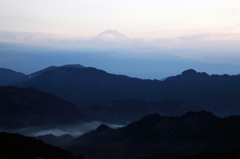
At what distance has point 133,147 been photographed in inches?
5886

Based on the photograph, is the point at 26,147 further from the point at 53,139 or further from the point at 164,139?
the point at 53,139

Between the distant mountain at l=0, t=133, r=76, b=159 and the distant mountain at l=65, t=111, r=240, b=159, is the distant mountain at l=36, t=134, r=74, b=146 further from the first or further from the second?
the distant mountain at l=0, t=133, r=76, b=159

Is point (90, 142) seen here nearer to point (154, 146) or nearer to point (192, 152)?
point (154, 146)

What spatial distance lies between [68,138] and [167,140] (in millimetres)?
67122

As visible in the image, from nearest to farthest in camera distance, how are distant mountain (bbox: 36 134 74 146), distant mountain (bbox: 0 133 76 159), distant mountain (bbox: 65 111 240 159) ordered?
distant mountain (bbox: 0 133 76 159) → distant mountain (bbox: 65 111 240 159) → distant mountain (bbox: 36 134 74 146)

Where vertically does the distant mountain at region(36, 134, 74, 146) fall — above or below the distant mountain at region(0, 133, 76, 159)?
below

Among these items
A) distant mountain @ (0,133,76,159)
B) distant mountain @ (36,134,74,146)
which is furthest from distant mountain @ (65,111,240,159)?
distant mountain @ (0,133,76,159)

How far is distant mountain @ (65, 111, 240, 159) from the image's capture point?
433ft

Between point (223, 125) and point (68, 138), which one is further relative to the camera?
point (68, 138)

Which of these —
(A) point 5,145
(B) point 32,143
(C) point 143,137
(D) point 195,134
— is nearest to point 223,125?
(D) point 195,134

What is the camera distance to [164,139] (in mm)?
150000

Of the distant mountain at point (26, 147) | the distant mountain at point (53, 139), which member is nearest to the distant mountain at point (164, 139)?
the distant mountain at point (53, 139)

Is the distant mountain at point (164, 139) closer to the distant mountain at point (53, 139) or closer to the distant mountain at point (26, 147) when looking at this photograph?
the distant mountain at point (53, 139)

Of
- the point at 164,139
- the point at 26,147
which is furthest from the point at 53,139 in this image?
the point at 26,147
